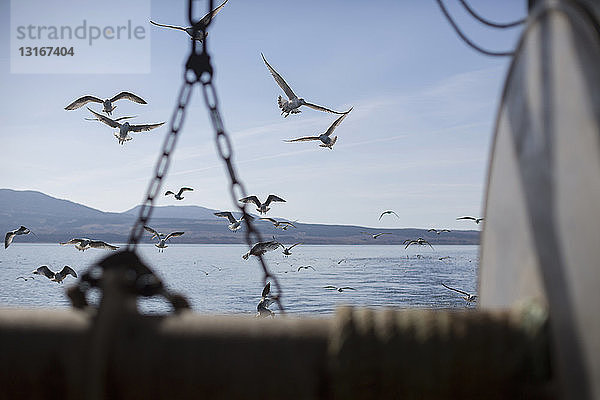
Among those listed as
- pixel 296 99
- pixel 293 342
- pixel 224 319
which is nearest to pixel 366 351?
pixel 293 342

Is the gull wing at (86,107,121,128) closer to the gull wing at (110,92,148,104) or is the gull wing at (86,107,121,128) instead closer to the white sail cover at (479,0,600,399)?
the gull wing at (110,92,148,104)

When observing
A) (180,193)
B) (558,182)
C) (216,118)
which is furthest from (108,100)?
(558,182)

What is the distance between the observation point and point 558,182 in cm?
87

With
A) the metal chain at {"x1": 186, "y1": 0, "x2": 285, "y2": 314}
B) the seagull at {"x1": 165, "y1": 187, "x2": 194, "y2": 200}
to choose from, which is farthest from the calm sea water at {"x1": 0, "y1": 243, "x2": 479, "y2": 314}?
the metal chain at {"x1": 186, "y1": 0, "x2": 285, "y2": 314}

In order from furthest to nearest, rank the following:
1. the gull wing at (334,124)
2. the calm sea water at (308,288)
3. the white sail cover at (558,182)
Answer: the calm sea water at (308,288)
the gull wing at (334,124)
the white sail cover at (558,182)

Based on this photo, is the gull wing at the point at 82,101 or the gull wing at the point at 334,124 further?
the gull wing at the point at 334,124

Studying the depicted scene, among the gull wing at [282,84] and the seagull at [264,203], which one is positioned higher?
the gull wing at [282,84]

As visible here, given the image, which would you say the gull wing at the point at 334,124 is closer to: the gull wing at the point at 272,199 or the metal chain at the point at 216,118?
the gull wing at the point at 272,199

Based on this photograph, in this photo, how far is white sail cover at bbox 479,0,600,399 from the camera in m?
0.77

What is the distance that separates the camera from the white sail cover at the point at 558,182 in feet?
2.53

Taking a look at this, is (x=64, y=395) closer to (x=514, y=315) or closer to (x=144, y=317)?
(x=144, y=317)

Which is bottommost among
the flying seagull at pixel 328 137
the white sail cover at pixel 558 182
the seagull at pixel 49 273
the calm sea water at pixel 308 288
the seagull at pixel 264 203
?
the calm sea water at pixel 308 288

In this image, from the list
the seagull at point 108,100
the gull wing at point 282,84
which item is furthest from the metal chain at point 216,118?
the seagull at point 108,100

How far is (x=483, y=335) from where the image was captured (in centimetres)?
90
